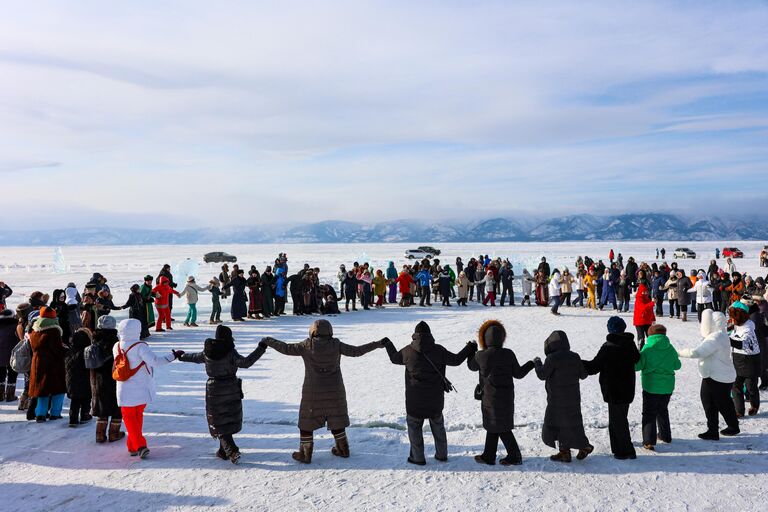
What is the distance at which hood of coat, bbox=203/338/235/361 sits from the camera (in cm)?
564

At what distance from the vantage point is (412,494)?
5062mm

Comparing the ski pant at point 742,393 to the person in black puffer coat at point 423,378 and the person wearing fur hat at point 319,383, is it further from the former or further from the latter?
the person wearing fur hat at point 319,383

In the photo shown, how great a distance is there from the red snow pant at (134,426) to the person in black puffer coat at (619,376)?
4833mm

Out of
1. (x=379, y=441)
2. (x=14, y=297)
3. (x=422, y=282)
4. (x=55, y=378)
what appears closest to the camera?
(x=379, y=441)

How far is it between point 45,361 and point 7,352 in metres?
1.40

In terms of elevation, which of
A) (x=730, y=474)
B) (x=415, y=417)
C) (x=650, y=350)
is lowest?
(x=730, y=474)

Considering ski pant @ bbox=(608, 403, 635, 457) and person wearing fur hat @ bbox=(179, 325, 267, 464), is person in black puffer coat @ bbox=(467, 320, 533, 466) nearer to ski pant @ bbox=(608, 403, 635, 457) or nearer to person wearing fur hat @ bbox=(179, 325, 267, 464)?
ski pant @ bbox=(608, 403, 635, 457)

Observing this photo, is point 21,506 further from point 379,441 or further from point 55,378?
point 379,441

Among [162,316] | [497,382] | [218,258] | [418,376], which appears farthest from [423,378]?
A: [218,258]

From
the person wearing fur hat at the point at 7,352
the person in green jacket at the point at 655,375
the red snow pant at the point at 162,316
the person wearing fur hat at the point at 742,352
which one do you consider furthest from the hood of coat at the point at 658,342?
the red snow pant at the point at 162,316

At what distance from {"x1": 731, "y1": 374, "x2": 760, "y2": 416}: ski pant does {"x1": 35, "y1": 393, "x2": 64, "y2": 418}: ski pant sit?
8847 millimetres

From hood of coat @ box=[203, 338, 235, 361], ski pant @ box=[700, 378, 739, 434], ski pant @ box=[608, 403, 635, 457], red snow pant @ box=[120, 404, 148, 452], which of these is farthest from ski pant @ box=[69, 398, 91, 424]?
ski pant @ box=[700, 378, 739, 434]

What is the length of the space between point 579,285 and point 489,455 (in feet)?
46.7

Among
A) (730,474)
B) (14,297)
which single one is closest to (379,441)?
(730,474)
